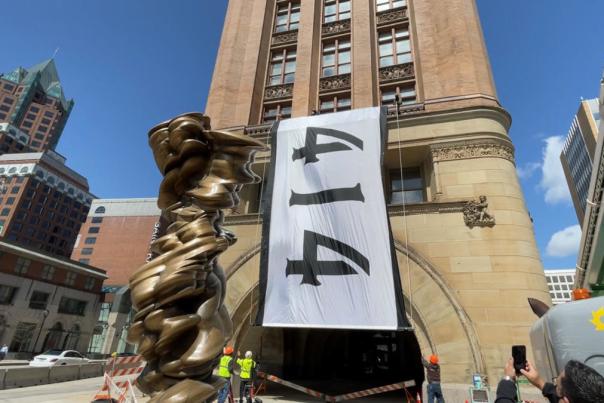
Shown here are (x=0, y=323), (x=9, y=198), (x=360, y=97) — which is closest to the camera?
(x=360, y=97)

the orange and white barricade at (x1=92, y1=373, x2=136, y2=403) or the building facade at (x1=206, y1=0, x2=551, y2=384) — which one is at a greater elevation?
the building facade at (x1=206, y1=0, x2=551, y2=384)

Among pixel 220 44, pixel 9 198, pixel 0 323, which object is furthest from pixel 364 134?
pixel 9 198

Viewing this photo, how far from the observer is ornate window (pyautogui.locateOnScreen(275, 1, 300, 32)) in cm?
2106

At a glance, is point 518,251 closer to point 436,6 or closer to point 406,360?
point 406,360

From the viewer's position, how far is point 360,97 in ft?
53.3

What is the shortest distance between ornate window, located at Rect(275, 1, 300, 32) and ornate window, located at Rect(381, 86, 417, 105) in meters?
8.24

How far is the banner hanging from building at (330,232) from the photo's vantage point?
8.84 meters

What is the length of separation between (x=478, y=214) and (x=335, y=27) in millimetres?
14270

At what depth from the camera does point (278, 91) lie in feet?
60.8

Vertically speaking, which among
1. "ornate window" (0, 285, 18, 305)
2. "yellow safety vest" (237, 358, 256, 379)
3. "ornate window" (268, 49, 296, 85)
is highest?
"ornate window" (268, 49, 296, 85)

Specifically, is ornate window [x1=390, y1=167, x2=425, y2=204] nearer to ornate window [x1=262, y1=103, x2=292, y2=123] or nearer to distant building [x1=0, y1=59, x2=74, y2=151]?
ornate window [x1=262, y1=103, x2=292, y2=123]

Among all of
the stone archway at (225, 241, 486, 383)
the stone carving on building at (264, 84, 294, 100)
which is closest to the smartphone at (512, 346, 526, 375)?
the stone archway at (225, 241, 486, 383)

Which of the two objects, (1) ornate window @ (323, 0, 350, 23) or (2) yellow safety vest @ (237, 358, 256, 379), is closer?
(2) yellow safety vest @ (237, 358, 256, 379)

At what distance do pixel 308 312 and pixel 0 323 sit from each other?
39261 mm
